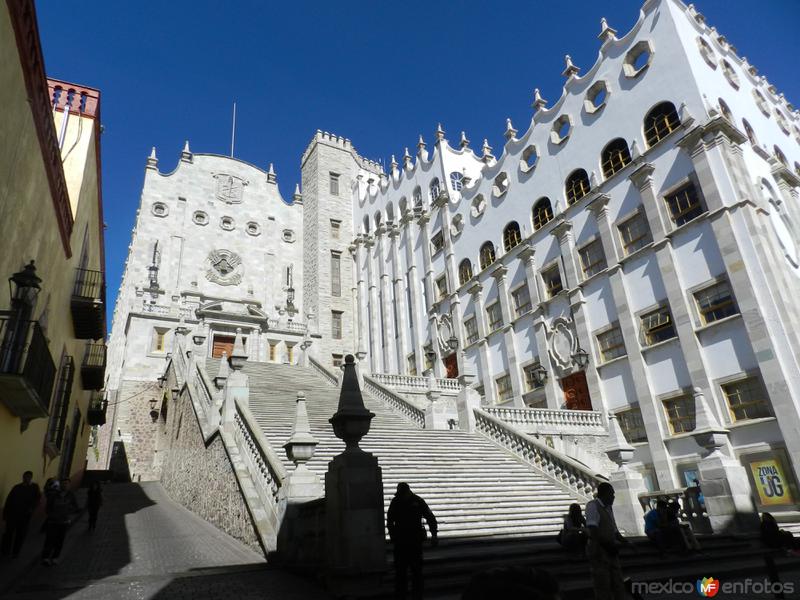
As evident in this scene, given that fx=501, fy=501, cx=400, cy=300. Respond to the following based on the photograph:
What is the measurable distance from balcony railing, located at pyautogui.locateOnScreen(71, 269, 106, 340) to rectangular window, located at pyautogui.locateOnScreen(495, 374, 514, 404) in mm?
18119

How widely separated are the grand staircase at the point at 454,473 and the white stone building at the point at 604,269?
4111mm

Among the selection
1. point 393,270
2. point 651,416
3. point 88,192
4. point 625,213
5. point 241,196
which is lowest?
point 651,416

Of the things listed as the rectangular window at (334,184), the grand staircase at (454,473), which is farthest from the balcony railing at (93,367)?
the rectangular window at (334,184)

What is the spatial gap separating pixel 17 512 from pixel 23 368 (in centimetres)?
311

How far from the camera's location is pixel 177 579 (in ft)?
23.7

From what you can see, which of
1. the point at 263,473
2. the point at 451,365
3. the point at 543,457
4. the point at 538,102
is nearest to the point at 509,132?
the point at 538,102

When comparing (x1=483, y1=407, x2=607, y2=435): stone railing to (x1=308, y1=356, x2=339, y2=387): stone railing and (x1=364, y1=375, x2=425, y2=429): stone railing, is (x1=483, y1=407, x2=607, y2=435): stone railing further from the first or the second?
(x1=308, y1=356, x2=339, y2=387): stone railing

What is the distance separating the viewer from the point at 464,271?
30.3m

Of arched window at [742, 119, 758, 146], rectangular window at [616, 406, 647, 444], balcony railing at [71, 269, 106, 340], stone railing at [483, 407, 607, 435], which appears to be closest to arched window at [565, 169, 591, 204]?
arched window at [742, 119, 758, 146]

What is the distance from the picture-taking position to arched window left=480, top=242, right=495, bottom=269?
2837cm

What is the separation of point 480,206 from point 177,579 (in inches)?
1027

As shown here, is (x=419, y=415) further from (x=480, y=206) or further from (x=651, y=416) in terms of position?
(x=480, y=206)

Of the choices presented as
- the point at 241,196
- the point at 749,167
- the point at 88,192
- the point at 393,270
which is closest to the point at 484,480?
the point at 88,192

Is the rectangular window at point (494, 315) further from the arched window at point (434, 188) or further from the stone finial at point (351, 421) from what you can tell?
the stone finial at point (351, 421)
